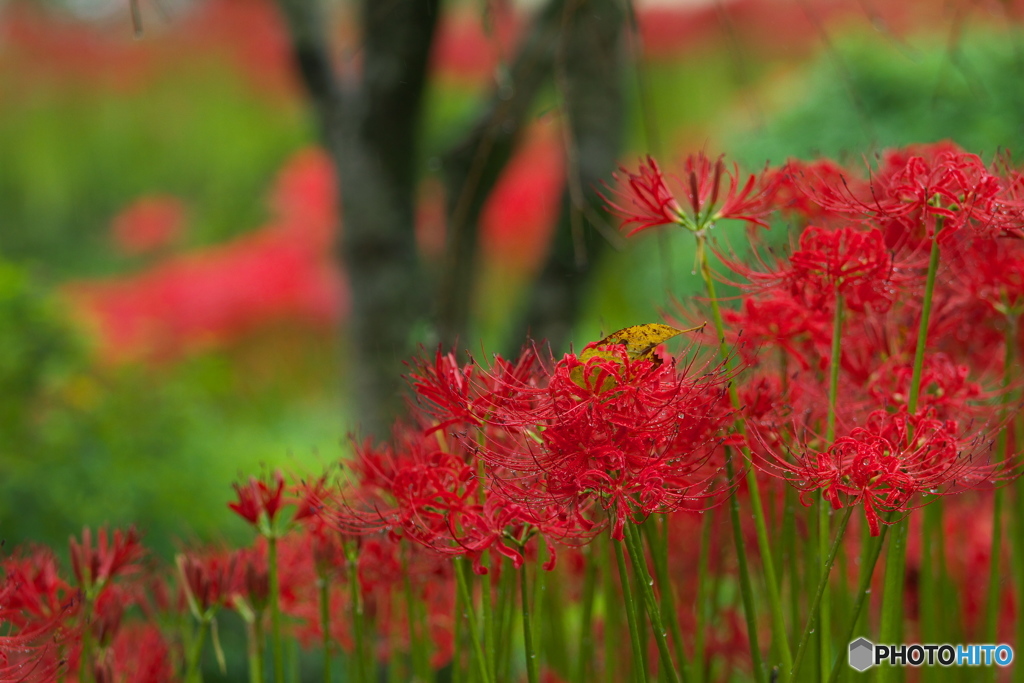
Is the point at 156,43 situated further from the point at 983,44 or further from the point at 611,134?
the point at 611,134

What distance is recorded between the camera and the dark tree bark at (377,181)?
4.69 feet

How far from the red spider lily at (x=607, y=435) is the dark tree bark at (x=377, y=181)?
891mm

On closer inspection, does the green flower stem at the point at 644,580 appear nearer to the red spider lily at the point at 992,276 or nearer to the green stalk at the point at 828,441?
the green stalk at the point at 828,441

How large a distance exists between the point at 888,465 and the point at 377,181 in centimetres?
111

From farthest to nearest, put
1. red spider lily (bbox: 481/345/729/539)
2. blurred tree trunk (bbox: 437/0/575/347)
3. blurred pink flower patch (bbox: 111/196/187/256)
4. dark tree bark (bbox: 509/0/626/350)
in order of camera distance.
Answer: blurred pink flower patch (bbox: 111/196/187/256)
dark tree bark (bbox: 509/0/626/350)
blurred tree trunk (bbox: 437/0/575/347)
red spider lily (bbox: 481/345/729/539)

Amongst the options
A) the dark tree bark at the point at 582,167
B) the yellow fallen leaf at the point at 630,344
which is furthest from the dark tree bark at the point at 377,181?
the yellow fallen leaf at the point at 630,344

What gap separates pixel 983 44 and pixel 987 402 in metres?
2.69

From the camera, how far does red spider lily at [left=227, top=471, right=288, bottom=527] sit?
0.68 m

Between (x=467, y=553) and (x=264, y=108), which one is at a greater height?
(x=264, y=108)

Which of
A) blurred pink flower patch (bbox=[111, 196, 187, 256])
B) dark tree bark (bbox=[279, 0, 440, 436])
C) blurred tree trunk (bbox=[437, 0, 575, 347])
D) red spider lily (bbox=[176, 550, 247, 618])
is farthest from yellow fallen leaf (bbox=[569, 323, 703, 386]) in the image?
blurred pink flower patch (bbox=[111, 196, 187, 256])

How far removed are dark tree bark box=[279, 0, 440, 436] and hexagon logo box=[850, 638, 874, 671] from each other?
32.5 inches

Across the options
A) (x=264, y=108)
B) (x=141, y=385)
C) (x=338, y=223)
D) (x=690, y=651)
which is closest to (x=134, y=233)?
(x=264, y=108)

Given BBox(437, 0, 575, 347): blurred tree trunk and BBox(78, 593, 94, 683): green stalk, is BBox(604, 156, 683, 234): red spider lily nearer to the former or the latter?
BBox(78, 593, 94, 683): green stalk

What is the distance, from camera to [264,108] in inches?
271
